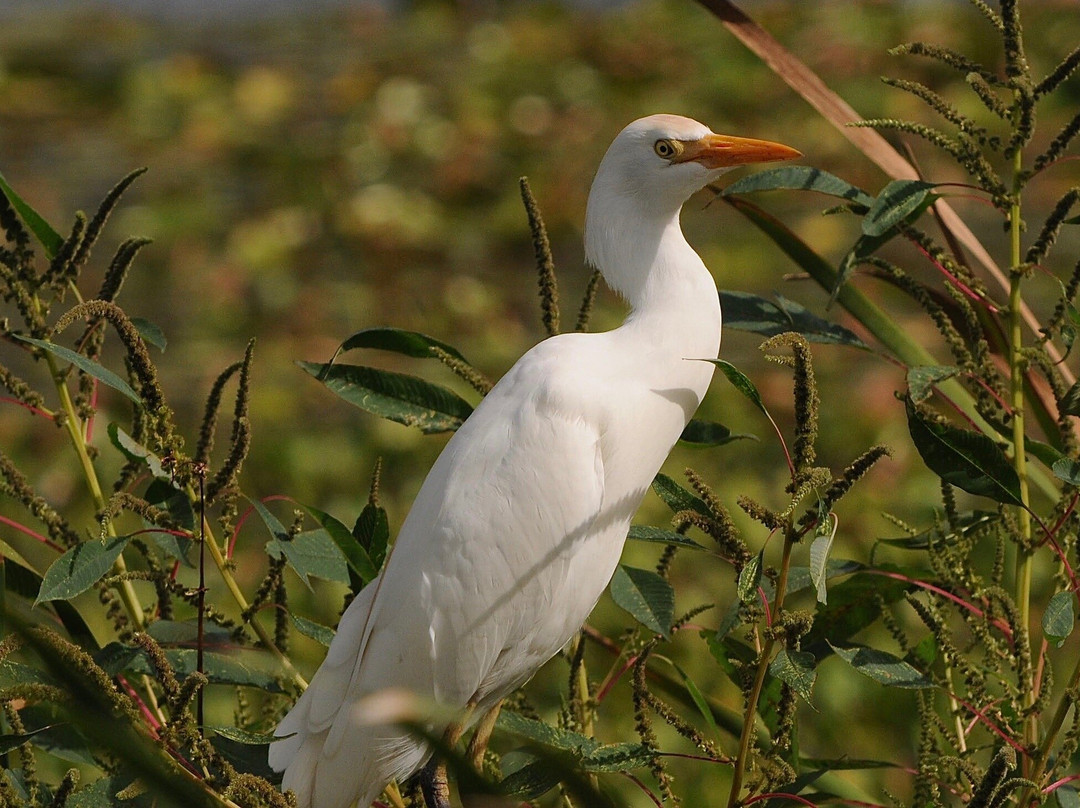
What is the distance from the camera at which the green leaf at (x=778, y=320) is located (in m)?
1.05

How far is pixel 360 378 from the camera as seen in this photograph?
3.43ft

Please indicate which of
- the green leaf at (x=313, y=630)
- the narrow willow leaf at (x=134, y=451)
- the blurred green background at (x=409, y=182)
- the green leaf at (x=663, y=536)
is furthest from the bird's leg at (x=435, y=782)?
the blurred green background at (x=409, y=182)

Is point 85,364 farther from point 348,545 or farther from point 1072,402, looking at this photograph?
point 1072,402

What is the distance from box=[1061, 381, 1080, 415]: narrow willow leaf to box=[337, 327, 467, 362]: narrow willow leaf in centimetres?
45

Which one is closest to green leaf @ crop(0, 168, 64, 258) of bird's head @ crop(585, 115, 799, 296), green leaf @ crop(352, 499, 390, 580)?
green leaf @ crop(352, 499, 390, 580)

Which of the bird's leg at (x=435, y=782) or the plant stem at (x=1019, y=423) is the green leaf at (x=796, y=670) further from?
the bird's leg at (x=435, y=782)

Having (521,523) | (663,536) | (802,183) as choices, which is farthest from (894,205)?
(521,523)

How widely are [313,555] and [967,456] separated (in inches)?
19.6

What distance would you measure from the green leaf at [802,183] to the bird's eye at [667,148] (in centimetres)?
11

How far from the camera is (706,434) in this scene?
1.07 metres

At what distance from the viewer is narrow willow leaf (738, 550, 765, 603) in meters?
0.72

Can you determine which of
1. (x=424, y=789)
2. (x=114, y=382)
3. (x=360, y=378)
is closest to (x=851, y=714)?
(x=424, y=789)

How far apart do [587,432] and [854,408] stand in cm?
198

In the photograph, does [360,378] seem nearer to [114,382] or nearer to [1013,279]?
[114,382]
